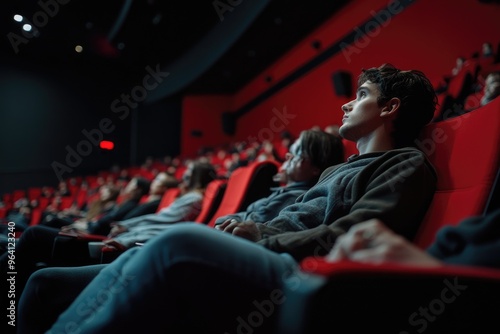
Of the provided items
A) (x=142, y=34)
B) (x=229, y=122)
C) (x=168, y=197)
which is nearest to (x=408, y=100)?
(x=168, y=197)

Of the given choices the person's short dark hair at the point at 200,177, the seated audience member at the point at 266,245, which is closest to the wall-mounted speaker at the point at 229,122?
the person's short dark hair at the point at 200,177

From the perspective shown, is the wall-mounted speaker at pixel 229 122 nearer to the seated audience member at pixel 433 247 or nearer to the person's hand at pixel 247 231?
the person's hand at pixel 247 231

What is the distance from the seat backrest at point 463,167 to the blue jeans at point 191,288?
0.44ft

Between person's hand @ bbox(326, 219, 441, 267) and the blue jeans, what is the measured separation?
0.19 ft

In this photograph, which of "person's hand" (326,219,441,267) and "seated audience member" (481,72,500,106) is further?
"seated audience member" (481,72,500,106)

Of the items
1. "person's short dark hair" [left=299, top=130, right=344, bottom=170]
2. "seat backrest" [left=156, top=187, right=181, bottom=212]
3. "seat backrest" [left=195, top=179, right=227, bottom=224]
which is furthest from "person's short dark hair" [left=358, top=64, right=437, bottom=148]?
"seat backrest" [left=156, top=187, right=181, bottom=212]

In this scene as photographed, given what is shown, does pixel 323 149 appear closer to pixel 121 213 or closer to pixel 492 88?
pixel 492 88

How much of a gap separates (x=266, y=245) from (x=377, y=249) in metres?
0.13

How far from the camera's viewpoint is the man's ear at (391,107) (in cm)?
41

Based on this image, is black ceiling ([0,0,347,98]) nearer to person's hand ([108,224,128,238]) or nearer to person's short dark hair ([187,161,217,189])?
person's short dark hair ([187,161,217,189])

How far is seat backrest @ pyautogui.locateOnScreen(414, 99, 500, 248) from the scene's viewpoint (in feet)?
1.07

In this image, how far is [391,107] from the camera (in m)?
0.42

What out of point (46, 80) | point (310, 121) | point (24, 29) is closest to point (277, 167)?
point (310, 121)

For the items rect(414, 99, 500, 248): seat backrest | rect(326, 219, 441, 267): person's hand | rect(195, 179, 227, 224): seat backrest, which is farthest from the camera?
rect(195, 179, 227, 224): seat backrest
